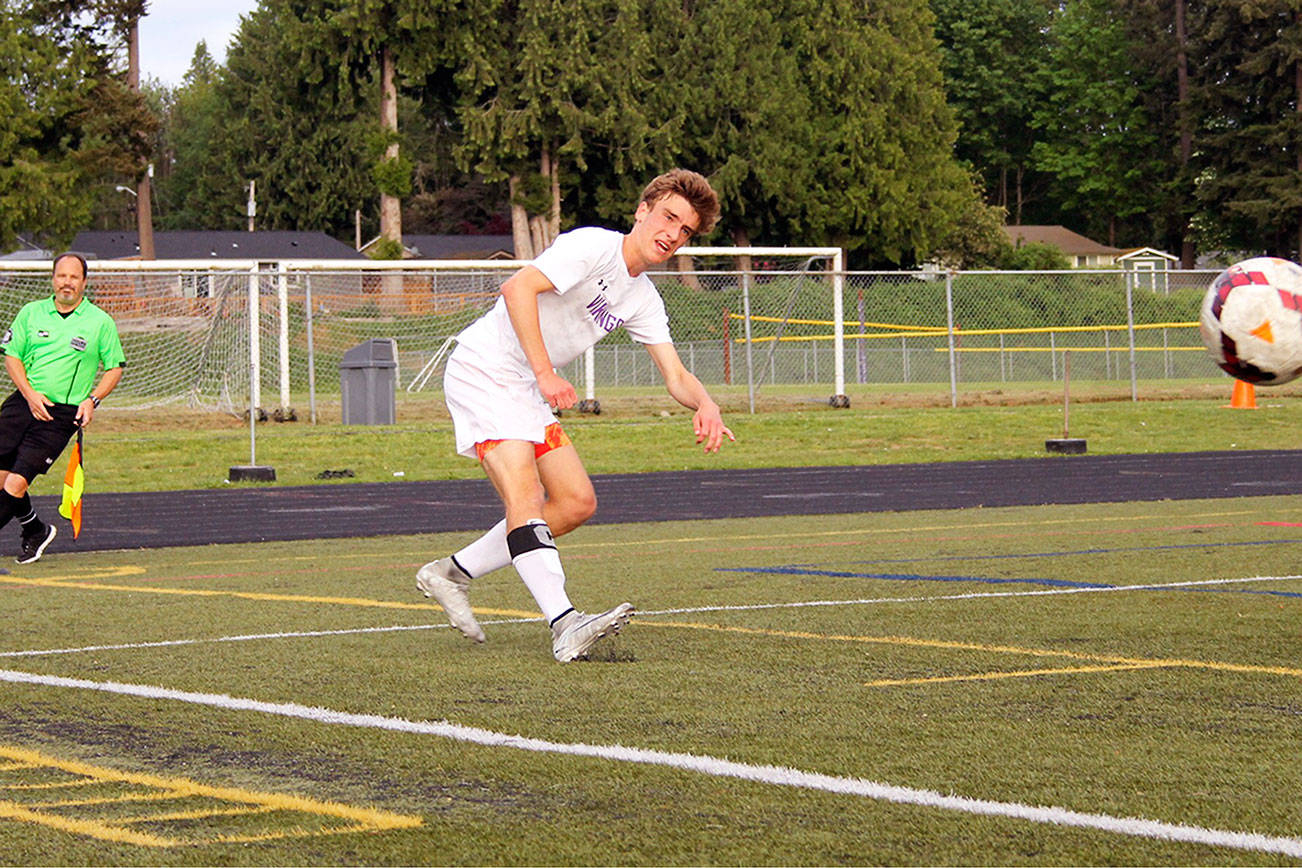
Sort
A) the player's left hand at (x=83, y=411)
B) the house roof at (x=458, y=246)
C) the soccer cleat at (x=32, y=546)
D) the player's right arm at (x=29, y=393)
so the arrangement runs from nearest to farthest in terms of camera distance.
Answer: the player's right arm at (x=29, y=393) < the player's left hand at (x=83, y=411) < the soccer cleat at (x=32, y=546) < the house roof at (x=458, y=246)

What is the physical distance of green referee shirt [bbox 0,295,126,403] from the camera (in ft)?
38.9

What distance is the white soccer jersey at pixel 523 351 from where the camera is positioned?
728 centimetres

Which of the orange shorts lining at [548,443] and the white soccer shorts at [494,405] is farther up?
the white soccer shorts at [494,405]

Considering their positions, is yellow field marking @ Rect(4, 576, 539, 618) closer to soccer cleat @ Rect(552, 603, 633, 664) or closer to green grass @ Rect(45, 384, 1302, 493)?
soccer cleat @ Rect(552, 603, 633, 664)

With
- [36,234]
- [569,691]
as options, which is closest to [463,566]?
[569,691]

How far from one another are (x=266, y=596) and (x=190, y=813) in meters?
5.38

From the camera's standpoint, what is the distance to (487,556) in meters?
7.54

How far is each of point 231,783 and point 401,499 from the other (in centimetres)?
1358

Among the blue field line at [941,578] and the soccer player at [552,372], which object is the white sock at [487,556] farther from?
the blue field line at [941,578]

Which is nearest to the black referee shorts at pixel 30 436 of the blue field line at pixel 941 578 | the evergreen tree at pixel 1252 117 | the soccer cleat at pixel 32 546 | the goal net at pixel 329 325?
the soccer cleat at pixel 32 546

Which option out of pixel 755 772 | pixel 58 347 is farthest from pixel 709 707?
pixel 58 347

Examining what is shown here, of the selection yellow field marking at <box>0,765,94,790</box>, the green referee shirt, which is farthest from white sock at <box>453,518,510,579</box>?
the green referee shirt

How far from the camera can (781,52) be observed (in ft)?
209

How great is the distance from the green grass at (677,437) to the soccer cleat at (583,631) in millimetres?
14125
